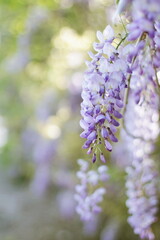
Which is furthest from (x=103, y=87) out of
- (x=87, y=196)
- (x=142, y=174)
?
(x=142, y=174)

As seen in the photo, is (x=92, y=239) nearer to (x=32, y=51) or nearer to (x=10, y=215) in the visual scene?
(x=10, y=215)

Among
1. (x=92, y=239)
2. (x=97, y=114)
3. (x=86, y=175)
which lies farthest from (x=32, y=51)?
(x=97, y=114)

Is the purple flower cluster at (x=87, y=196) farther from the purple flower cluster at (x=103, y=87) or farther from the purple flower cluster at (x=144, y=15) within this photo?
the purple flower cluster at (x=144, y=15)

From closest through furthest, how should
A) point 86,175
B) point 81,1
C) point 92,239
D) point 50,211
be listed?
point 86,175 < point 81,1 < point 92,239 < point 50,211

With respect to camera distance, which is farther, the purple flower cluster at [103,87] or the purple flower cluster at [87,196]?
the purple flower cluster at [87,196]

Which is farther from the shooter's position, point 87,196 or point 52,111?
point 52,111

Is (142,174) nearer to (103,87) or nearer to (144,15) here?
(103,87)

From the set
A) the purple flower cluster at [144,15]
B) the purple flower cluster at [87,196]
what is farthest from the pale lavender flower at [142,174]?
the purple flower cluster at [144,15]
